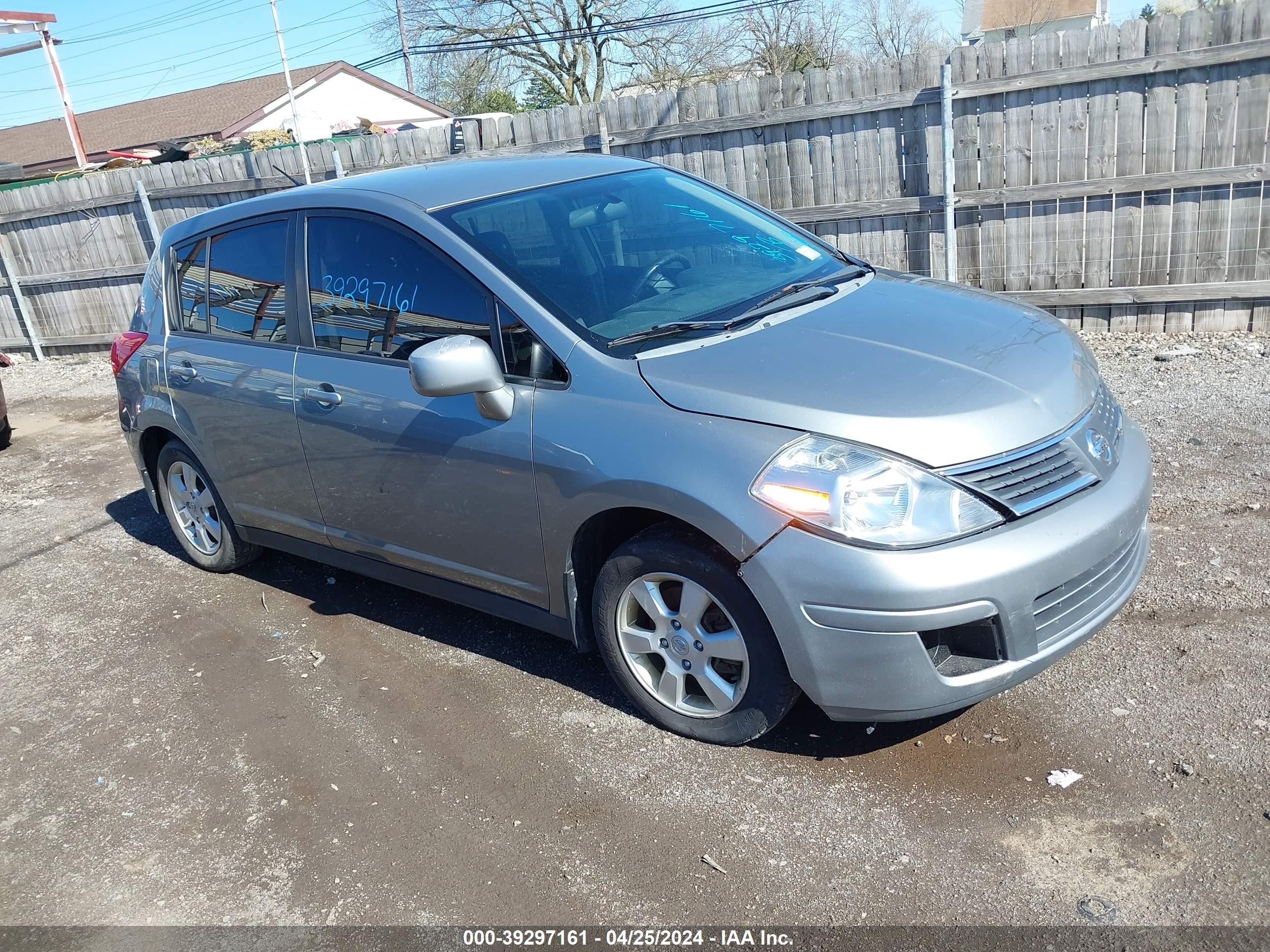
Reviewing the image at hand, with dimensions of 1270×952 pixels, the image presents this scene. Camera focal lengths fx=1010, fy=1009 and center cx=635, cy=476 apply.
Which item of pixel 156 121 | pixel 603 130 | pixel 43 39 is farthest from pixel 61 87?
pixel 603 130

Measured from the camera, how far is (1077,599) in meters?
3.06

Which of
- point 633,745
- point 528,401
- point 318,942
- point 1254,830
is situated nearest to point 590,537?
point 528,401

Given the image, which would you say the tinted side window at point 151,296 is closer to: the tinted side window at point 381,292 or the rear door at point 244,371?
the rear door at point 244,371

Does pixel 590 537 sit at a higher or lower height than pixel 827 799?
higher

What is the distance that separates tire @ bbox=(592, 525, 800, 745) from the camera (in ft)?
10.3

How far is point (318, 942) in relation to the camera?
2867 mm

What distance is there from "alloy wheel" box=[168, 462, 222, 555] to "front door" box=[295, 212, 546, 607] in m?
1.31

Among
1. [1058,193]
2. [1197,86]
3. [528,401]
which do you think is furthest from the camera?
[1058,193]

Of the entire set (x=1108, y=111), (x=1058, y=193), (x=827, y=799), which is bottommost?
(x=827, y=799)

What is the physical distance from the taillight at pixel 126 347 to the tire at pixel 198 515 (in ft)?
1.65

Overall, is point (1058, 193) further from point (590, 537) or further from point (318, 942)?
point (318, 942)

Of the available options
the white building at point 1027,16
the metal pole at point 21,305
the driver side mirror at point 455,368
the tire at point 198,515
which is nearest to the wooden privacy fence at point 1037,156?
the tire at point 198,515

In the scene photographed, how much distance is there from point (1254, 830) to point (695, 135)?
7.59m

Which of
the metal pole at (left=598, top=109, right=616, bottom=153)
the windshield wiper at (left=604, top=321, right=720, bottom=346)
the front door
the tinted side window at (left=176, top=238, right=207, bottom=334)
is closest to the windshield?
the windshield wiper at (left=604, top=321, right=720, bottom=346)
